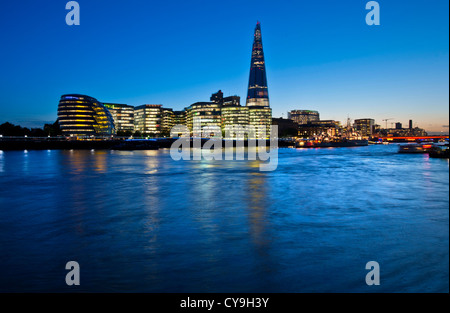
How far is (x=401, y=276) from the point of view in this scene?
8.28 meters

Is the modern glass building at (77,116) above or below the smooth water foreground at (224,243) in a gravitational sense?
above

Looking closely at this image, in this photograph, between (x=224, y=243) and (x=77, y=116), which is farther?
(x=77, y=116)

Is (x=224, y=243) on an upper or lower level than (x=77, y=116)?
lower

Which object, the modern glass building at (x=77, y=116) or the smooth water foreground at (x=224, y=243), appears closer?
the smooth water foreground at (x=224, y=243)

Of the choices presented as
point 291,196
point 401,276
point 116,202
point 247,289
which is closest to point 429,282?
point 401,276

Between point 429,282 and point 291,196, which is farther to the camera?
point 291,196

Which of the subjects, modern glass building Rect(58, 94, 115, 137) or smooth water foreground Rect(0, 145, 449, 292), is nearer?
smooth water foreground Rect(0, 145, 449, 292)

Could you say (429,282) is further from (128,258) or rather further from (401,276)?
(128,258)

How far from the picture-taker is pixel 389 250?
33.8 ft

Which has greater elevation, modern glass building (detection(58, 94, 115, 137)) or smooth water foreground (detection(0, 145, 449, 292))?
modern glass building (detection(58, 94, 115, 137))

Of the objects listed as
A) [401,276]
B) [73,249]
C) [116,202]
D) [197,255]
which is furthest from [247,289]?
[116,202]
